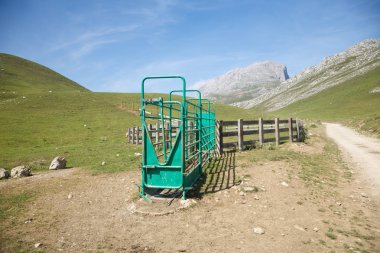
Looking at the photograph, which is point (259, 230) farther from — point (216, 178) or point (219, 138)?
point (219, 138)

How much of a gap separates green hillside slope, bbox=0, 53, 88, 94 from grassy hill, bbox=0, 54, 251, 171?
334mm

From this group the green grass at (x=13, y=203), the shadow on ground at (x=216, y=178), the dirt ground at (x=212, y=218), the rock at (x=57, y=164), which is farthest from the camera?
the rock at (x=57, y=164)

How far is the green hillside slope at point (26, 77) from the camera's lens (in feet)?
241

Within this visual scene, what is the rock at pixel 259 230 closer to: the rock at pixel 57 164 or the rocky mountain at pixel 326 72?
the rock at pixel 57 164

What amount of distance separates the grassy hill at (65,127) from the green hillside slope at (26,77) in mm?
334

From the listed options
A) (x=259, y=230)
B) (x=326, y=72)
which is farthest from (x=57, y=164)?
(x=326, y=72)

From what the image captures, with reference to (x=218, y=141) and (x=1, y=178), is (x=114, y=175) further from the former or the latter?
(x=218, y=141)

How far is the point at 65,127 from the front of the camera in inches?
1506


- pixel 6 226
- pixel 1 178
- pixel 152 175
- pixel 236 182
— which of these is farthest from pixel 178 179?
pixel 1 178

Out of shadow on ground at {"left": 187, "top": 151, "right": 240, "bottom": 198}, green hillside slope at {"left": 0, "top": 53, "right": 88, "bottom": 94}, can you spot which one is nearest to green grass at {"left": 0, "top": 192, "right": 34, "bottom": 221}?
shadow on ground at {"left": 187, "top": 151, "right": 240, "bottom": 198}

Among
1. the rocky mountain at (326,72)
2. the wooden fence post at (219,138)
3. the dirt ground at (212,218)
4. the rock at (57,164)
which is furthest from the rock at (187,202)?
the rocky mountain at (326,72)

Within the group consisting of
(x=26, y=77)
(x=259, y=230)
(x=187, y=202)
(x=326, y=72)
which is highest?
(x=326, y=72)

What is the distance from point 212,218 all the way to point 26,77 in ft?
328

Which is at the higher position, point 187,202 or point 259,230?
point 187,202
